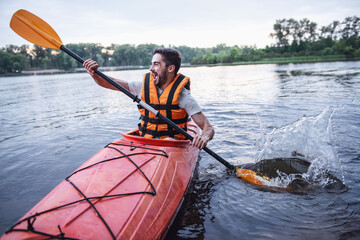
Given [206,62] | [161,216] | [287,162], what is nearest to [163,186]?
[161,216]

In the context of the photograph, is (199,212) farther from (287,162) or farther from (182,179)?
(287,162)

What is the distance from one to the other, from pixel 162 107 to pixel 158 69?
519mm

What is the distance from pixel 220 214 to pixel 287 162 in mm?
1787

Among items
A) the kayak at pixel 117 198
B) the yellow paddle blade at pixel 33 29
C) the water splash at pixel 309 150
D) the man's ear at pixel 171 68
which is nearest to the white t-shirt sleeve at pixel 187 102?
the man's ear at pixel 171 68

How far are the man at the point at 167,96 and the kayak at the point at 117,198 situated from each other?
1.06 ft

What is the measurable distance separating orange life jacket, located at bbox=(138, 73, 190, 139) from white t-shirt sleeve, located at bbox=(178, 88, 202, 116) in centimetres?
7

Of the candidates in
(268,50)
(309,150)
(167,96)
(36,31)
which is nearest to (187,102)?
(167,96)

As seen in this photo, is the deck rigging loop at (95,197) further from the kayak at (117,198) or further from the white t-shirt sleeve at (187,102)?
the white t-shirt sleeve at (187,102)

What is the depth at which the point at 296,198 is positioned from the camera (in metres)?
3.22

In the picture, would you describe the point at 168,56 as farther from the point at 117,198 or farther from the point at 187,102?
the point at 117,198

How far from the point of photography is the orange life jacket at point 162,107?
3.15m

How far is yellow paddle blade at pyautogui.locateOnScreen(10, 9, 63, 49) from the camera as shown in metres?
3.43

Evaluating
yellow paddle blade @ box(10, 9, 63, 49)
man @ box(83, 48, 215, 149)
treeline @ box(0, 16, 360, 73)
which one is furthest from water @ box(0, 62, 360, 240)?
treeline @ box(0, 16, 360, 73)

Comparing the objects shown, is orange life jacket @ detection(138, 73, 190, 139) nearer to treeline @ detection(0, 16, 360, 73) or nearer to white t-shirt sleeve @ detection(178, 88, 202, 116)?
white t-shirt sleeve @ detection(178, 88, 202, 116)
